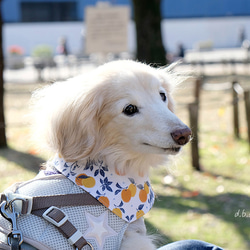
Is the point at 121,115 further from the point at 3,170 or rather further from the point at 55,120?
the point at 3,170

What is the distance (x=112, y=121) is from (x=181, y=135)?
0.33 meters

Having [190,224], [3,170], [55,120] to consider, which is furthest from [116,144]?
[3,170]

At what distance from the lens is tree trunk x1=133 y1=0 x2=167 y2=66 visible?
921cm

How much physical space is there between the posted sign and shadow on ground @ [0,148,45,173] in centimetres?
238

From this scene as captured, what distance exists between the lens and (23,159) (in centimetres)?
538

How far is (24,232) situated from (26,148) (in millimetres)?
4549

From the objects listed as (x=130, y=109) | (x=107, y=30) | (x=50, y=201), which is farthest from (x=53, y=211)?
(x=107, y=30)

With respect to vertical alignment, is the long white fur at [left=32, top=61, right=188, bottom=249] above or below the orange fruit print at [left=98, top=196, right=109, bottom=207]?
above

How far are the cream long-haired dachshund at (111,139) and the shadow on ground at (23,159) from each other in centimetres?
320

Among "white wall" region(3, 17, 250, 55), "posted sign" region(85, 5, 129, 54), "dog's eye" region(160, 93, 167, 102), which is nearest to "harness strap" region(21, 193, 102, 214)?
"dog's eye" region(160, 93, 167, 102)

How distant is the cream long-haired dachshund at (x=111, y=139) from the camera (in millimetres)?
1693

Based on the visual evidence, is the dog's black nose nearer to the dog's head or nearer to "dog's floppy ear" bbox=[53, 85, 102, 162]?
the dog's head

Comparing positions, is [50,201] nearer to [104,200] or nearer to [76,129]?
[104,200]

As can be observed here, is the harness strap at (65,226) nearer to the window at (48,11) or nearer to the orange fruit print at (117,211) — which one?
the orange fruit print at (117,211)
